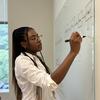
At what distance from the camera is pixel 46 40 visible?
3691mm

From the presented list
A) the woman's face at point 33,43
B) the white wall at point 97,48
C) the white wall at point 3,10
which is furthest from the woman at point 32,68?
the white wall at point 3,10

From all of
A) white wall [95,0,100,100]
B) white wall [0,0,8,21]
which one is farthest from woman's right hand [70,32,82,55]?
white wall [0,0,8,21]

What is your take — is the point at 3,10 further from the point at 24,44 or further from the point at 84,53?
the point at 84,53

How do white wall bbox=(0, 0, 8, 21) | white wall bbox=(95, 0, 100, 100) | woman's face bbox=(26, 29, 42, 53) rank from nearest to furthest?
white wall bbox=(95, 0, 100, 100)
woman's face bbox=(26, 29, 42, 53)
white wall bbox=(0, 0, 8, 21)

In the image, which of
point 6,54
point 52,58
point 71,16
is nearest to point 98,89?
point 71,16

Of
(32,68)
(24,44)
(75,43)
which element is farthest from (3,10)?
(75,43)

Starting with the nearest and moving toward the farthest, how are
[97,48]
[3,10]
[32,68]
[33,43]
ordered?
[97,48] < [32,68] < [33,43] < [3,10]

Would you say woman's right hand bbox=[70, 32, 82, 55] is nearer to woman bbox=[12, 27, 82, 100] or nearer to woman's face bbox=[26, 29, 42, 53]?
woman bbox=[12, 27, 82, 100]

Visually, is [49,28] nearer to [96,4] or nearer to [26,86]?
[26,86]

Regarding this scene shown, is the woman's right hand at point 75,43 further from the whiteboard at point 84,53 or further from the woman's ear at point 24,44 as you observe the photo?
the woman's ear at point 24,44

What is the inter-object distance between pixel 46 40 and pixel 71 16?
6.02 ft

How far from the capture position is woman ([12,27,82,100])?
1.31 meters

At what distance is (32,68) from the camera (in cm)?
140

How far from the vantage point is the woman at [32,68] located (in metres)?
1.31
